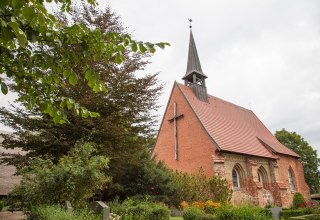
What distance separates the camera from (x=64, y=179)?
938cm

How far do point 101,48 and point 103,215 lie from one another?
21.8 ft

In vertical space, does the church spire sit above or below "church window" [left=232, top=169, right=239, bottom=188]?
above

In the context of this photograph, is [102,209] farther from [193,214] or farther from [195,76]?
[195,76]

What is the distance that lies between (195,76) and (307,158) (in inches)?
1064

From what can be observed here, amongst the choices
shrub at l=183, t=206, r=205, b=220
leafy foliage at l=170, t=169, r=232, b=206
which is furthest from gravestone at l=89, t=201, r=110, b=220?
leafy foliage at l=170, t=169, r=232, b=206

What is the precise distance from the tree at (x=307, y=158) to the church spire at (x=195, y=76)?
23.7 metres

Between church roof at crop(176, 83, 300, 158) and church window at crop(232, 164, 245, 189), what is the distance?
1.47 metres

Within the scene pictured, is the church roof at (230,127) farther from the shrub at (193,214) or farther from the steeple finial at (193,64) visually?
the shrub at (193,214)

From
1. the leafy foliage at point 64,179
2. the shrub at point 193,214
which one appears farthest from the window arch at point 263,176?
the leafy foliage at point 64,179

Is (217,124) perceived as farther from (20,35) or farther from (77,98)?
(20,35)

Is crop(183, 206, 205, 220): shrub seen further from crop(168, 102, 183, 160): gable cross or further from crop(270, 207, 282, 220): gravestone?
crop(168, 102, 183, 160): gable cross

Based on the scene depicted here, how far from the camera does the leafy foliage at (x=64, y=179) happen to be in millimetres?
9203

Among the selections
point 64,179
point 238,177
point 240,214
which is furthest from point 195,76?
point 64,179

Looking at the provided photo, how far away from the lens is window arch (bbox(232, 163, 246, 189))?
2112cm
